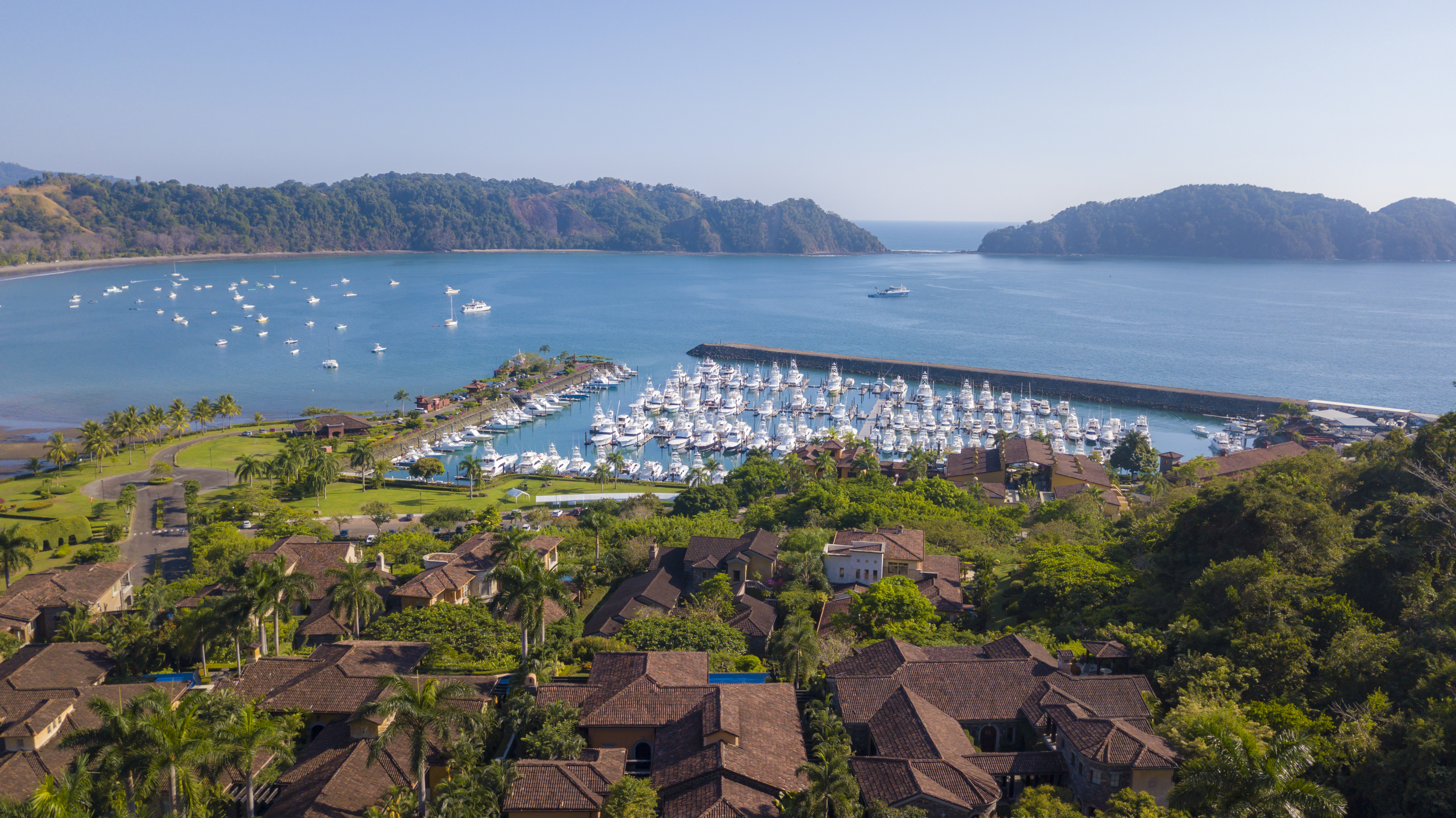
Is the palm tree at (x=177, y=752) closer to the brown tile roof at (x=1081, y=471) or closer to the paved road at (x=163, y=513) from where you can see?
the paved road at (x=163, y=513)

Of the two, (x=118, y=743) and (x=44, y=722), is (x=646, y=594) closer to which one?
(x=118, y=743)

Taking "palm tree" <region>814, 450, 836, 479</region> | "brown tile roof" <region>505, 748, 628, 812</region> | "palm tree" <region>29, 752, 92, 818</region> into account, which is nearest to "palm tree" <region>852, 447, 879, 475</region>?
"palm tree" <region>814, 450, 836, 479</region>

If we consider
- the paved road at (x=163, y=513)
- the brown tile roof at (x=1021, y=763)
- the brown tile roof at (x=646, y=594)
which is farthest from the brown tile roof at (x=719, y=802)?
the paved road at (x=163, y=513)

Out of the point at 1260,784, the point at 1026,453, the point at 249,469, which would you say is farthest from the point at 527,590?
the point at 1026,453

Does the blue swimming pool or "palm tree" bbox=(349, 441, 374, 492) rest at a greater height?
the blue swimming pool

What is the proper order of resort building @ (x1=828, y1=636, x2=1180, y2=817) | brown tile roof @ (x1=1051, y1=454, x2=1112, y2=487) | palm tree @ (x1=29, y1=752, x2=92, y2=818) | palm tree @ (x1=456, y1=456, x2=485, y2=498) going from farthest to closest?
palm tree @ (x1=456, y1=456, x2=485, y2=498) < brown tile roof @ (x1=1051, y1=454, x2=1112, y2=487) < resort building @ (x1=828, y1=636, x2=1180, y2=817) < palm tree @ (x1=29, y1=752, x2=92, y2=818)

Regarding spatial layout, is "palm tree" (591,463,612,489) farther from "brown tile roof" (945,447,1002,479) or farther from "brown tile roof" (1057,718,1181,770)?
"brown tile roof" (1057,718,1181,770)

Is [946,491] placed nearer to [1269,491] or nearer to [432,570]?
[1269,491]
